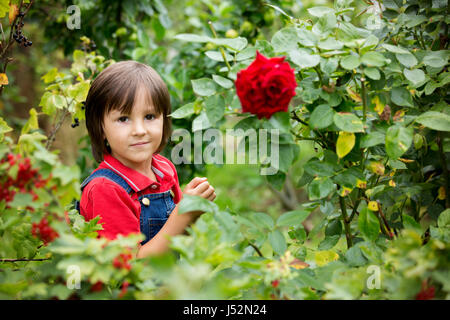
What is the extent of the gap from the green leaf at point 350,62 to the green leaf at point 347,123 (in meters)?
0.13

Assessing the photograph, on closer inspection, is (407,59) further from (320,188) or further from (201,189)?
(201,189)

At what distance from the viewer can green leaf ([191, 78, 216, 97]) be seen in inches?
44.5

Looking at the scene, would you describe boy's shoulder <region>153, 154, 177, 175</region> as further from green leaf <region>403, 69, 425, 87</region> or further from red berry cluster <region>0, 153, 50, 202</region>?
green leaf <region>403, 69, 425, 87</region>

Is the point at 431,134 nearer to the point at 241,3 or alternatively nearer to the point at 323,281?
the point at 323,281

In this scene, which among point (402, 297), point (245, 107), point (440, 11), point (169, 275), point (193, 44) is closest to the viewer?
point (169, 275)

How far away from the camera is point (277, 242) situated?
1143 millimetres

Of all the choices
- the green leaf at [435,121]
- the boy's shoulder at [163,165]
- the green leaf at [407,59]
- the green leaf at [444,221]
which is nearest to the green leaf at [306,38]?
the green leaf at [407,59]

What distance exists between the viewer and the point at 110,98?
4.88ft

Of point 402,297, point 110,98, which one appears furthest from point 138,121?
point 402,297

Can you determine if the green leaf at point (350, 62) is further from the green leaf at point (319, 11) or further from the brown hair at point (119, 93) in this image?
the brown hair at point (119, 93)

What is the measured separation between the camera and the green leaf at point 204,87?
3.71ft

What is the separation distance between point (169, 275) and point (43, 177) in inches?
15.8

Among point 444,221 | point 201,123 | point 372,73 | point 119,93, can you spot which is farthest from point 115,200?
point 444,221

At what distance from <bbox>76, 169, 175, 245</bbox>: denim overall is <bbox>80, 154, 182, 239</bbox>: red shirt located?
2 centimetres
